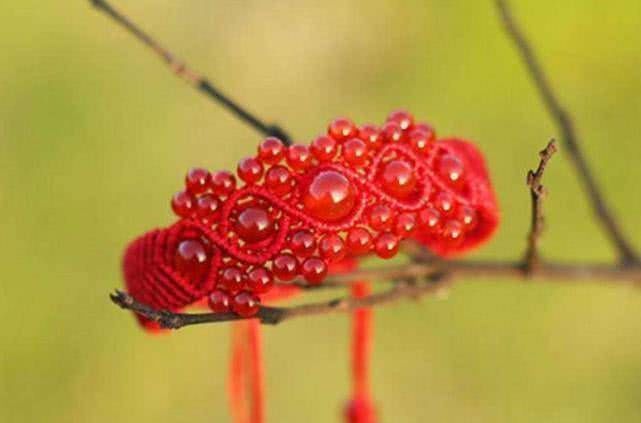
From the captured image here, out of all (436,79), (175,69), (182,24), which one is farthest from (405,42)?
(175,69)

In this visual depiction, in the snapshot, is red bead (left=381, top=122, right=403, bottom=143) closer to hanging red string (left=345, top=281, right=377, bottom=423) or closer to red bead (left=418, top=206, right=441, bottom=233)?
red bead (left=418, top=206, right=441, bottom=233)

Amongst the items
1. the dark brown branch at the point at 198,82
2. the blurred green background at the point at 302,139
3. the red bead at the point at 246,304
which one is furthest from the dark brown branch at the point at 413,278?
the blurred green background at the point at 302,139

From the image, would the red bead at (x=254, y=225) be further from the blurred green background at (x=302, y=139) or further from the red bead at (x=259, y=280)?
the blurred green background at (x=302, y=139)

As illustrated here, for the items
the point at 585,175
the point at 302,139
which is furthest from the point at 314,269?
the point at 302,139

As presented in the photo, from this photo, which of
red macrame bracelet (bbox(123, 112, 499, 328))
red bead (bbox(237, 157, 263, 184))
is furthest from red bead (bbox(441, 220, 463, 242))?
red bead (bbox(237, 157, 263, 184))

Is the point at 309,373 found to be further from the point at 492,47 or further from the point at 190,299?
the point at 190,299

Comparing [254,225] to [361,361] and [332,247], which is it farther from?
[361,361]

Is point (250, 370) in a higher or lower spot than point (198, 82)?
lower
